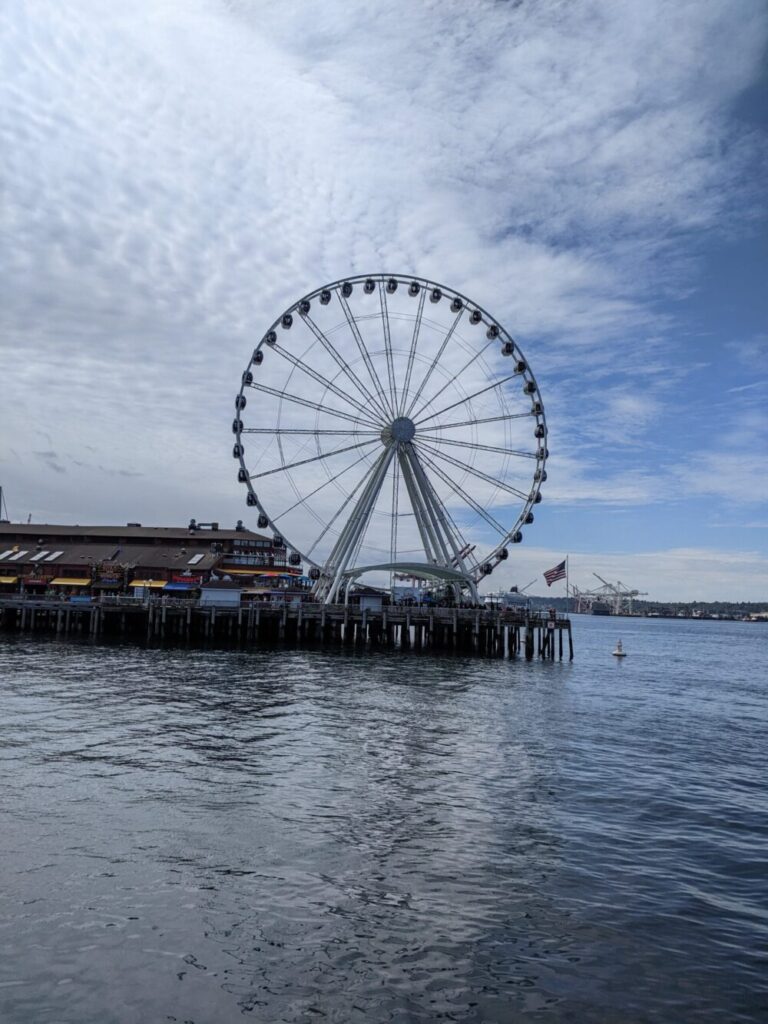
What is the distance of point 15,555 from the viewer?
266ft

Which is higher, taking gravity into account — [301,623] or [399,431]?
[399,431]

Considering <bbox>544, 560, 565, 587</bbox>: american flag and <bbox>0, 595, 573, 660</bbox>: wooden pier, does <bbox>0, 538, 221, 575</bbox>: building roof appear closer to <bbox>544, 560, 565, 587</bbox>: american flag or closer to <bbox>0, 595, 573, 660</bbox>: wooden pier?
<bbox>0, 595, 573, 660</bbox>: wooden pier

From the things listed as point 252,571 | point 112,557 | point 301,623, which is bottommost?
point 301,623

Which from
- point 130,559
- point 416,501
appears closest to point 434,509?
point 416,501

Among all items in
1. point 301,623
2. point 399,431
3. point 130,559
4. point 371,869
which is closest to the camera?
point 371,869

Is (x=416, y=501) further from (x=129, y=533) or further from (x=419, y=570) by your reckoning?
(x=129, y=533)

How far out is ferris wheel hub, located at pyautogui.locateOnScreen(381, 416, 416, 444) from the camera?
55.3 meters

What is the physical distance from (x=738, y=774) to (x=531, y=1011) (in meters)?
15.4

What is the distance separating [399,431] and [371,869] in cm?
4382

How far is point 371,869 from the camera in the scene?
13.0 m

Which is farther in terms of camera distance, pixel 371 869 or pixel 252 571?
pixel 252 571

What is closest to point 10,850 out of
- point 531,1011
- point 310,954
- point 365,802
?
point 310,954

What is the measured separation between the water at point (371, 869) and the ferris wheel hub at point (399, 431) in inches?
1183

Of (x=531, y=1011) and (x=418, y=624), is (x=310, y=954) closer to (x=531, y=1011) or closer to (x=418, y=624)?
(x=531, y=1011)
